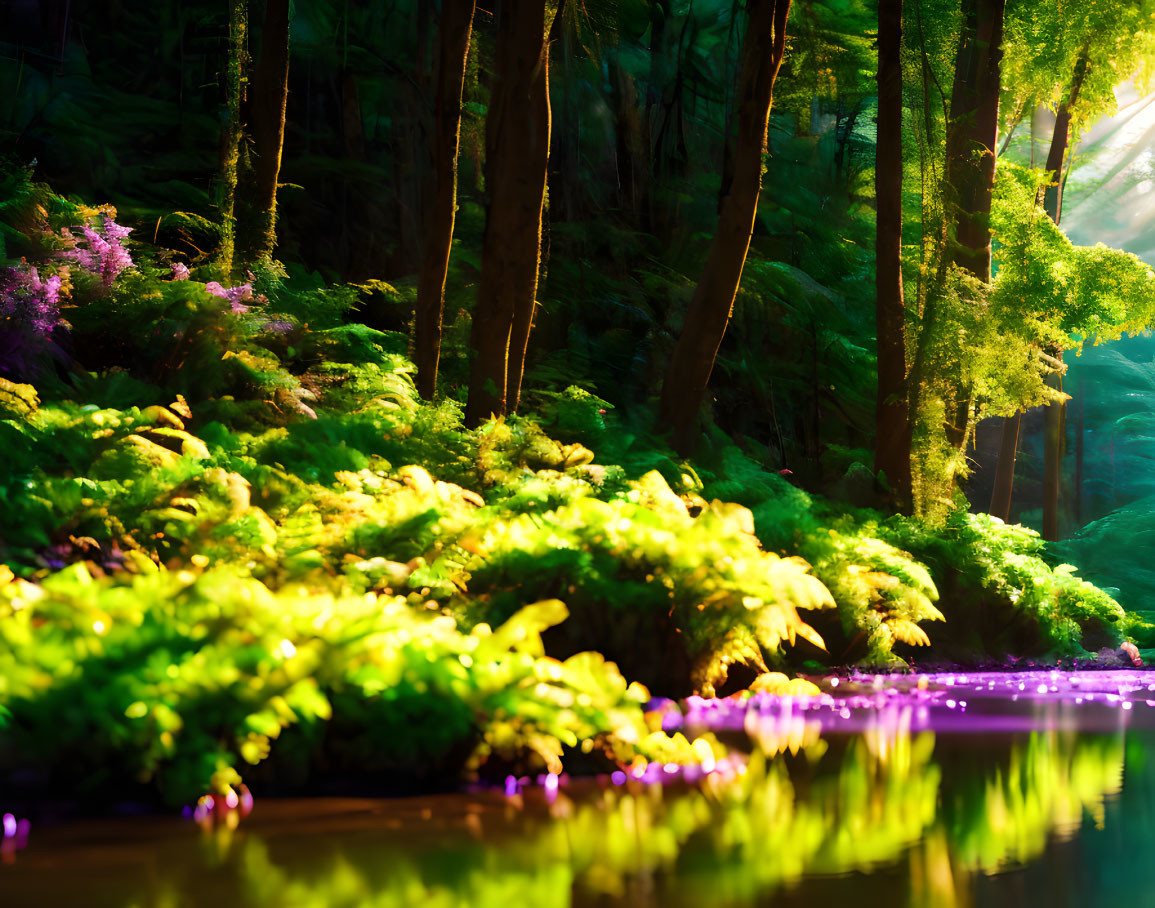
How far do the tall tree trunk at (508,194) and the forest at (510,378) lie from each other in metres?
0.04

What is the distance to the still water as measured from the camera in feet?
6.79

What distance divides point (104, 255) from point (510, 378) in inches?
144

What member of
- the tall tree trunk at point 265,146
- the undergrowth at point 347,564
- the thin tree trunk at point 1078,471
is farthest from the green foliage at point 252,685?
the thin tree trunk at point 1078,471

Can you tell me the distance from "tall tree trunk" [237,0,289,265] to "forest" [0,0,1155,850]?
0.04 m

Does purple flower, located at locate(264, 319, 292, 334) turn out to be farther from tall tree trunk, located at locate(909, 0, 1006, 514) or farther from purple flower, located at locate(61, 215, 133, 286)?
tall tree trunk, located at locate(909, 0, 1006, 514)

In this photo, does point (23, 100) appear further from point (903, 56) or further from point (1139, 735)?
point (1139, 735)

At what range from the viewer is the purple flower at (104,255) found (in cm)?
753

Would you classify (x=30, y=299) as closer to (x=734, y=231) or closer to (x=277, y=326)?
(x=277, y=326)

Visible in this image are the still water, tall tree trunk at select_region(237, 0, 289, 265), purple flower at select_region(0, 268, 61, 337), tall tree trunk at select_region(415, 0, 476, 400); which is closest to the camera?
the still water

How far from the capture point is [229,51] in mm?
10820

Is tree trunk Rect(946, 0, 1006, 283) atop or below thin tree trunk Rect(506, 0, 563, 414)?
atop

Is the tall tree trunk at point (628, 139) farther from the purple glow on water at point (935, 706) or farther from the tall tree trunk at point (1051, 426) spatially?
the purple glow on water at point (935, 706)

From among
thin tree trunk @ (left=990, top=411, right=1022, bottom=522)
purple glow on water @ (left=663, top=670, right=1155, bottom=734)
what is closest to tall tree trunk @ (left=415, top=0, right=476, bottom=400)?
purple glow on water @ (left=663, top=670, right=1155, bottom=734)

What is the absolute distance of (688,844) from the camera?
2.47 meters
